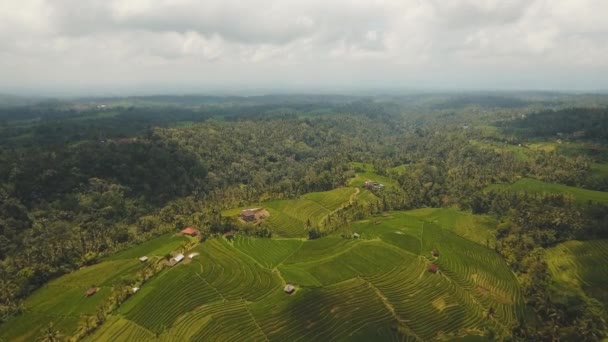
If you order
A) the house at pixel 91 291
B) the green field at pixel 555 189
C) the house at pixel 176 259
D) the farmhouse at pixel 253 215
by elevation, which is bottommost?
the house at pixel 91 291

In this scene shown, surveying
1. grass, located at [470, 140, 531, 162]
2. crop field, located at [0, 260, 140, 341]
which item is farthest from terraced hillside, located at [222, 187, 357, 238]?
grass, located at [470, 140, 531, 162]

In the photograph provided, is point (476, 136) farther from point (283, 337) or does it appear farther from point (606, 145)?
point (283, 337)

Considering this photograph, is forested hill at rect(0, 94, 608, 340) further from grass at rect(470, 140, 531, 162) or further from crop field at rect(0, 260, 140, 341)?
crop field at rect(0, 260, 140, 341)

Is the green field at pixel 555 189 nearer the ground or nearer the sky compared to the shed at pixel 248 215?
nearer the sky

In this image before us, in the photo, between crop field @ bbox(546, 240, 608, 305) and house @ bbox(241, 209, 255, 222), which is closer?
crop field @ bbox(546, 240, 608, 305)

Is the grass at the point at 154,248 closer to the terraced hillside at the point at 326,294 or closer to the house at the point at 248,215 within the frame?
the terraced hillside at the point at 326,294

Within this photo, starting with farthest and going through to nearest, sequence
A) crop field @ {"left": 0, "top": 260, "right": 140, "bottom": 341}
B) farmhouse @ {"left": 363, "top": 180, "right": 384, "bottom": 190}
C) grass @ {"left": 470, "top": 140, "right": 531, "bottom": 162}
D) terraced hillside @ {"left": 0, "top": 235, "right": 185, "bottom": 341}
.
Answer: grass @ {"left": 470, "top": 140, "right": 531, "bottom": 162} < farmhouse @ {"left": 363, "top": 180, "right": 384, "bottom": 190} < terraced hillside @ {"left": 0, "top": 235, "right": 185, "bottom": 341} < crop field @ {"left": 0, "top": 260, "right": 140, "bottom": 341}

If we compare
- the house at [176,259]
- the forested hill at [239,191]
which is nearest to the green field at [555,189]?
the forested hill at [239,191]

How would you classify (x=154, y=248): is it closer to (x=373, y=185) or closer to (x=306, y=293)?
(x=306, y=293)

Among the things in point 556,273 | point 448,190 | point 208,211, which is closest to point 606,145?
point 448,190
